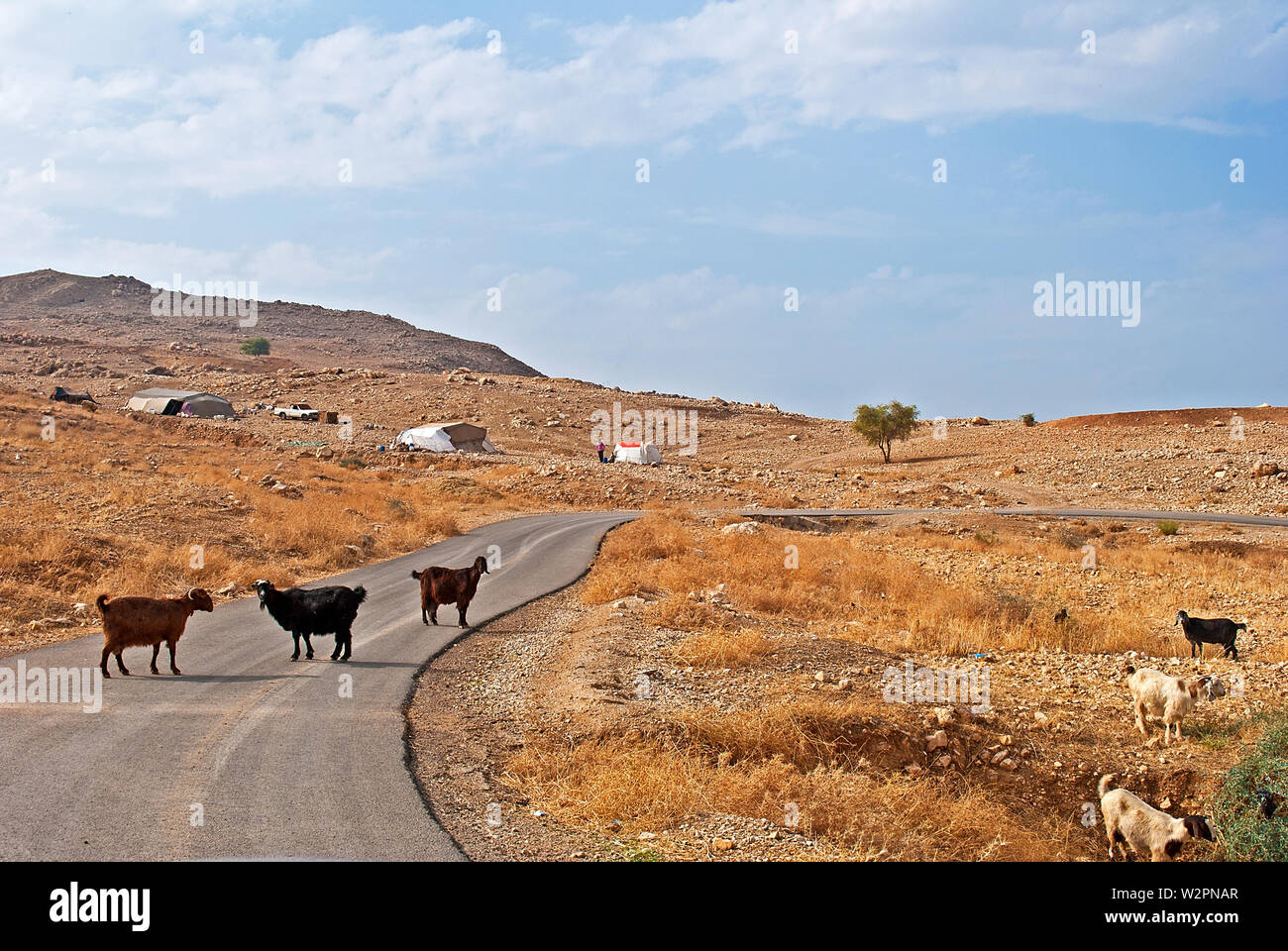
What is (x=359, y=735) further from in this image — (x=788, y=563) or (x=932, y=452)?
(x=932, y=452)

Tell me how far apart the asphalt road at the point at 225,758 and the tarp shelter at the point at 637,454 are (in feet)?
147

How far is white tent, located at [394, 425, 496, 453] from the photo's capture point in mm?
59719

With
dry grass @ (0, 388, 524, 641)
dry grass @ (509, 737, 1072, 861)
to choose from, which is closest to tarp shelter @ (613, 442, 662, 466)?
dry grass @ (0, 388, 524, 641)

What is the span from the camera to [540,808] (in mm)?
7828

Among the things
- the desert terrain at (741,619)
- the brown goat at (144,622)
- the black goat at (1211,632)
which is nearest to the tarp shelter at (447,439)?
the desert terrain at (741,619)

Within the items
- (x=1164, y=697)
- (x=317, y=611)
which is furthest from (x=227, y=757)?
(x=1164, y=697)

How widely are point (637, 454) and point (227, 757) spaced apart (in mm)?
51516

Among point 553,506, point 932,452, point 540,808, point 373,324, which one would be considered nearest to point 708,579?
point 540,808

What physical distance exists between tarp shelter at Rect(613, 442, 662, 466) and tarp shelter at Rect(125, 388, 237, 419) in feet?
101

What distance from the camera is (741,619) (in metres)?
16.6

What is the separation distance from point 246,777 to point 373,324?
170 meters

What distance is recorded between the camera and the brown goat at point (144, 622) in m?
10.9

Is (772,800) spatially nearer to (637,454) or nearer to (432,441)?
(637,454)

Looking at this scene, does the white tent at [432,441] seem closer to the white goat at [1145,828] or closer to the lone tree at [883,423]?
the lone tree at [883,423]
